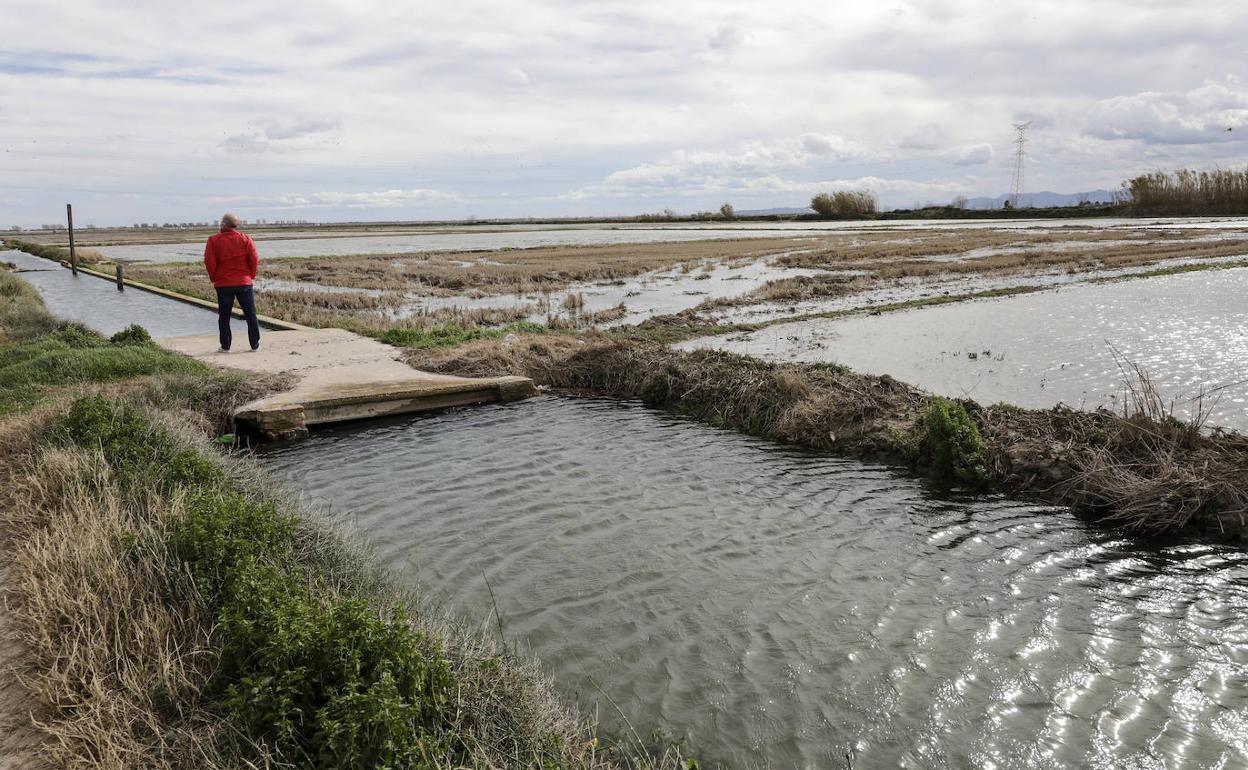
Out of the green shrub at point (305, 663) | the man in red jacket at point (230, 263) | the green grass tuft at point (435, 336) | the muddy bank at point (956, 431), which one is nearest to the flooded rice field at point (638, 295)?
the green grass tuft at point (435, 336)

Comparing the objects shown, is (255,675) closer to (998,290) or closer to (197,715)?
(197,715)

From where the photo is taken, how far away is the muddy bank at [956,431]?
7.73m

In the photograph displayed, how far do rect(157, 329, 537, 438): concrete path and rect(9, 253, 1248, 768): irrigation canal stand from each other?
1319 millimetres

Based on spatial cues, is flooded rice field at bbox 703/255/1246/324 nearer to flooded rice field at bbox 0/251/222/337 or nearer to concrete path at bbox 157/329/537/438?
concrete path at bbox 157/329/537/438

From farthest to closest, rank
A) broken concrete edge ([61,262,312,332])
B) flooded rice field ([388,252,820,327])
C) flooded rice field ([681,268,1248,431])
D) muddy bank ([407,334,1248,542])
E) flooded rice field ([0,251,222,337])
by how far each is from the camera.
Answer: flooded rice field ([388,252,820,327]) < flooded rice field ([0,251,222,337]) < broken concrete edge ([61,262,312,332]) < flooded rice field ([681,268,1248,431]) < muddy bank ([407,334,1248,542])

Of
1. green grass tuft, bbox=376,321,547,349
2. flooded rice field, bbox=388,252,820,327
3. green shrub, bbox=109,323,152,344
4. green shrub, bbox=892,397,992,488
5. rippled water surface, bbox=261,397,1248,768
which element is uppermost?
flooded rice field, bbox=388,252,820,327

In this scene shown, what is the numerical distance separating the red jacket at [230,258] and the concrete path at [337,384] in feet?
4.70

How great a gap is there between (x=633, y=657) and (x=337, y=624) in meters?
2.25

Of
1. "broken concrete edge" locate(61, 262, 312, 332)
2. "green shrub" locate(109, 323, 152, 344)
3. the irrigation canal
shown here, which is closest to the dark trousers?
"green shrub" locate(109, 323, 152, 344)

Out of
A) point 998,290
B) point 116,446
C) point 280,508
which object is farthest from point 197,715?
point 998,290

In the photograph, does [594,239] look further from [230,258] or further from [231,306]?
[230,258]

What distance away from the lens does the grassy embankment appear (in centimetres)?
384

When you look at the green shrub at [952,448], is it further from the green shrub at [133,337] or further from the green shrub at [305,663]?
the green shrub at [133,337]

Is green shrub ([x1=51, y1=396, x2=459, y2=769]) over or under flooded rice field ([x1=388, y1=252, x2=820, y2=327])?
under
